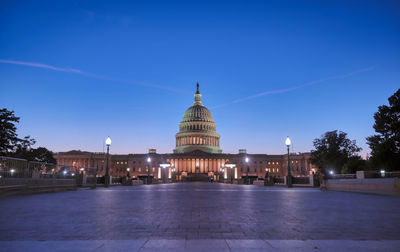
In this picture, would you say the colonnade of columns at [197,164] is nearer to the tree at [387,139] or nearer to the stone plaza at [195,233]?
the tree at [387,139]

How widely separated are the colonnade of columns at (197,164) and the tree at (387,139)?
98369 millimetres

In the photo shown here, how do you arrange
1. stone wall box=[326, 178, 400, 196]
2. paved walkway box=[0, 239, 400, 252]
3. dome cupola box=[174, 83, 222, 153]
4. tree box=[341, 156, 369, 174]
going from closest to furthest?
paved walkway box=[0, 239, 400, 252], stone wall box=[326, 178, 400, 196], tree box=[341, 156, 369, 174], dome cupola box=[174, 83, 222, 153]

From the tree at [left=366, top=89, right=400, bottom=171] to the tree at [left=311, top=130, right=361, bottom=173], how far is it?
2205cm

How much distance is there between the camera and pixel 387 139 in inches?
2077

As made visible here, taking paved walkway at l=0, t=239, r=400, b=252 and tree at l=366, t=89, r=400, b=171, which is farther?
tree at l=366, t=89, r=400, b=171

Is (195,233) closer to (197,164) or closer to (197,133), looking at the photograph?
(197,164)

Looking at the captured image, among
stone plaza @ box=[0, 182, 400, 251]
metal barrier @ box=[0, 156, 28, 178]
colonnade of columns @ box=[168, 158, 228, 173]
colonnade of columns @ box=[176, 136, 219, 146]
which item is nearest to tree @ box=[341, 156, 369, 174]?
metal barrier @ box=[0, 156, 28, 178]

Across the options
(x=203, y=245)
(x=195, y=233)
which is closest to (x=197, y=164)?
(x=195, y=233)

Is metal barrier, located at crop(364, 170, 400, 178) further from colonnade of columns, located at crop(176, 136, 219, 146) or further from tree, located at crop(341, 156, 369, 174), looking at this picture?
colonnade of columns, located at crop(176, 136, 219, 146)

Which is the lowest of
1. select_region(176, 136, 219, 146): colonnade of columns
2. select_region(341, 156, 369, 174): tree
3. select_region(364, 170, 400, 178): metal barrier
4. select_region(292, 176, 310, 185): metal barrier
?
select_region(292, 176, 310, 185): metal barrier

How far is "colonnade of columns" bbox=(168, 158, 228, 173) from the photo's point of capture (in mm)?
150875

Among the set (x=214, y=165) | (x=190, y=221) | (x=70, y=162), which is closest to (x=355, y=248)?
(x=190, y=221)

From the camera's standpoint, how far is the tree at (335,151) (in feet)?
255

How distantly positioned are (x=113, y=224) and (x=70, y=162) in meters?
167
